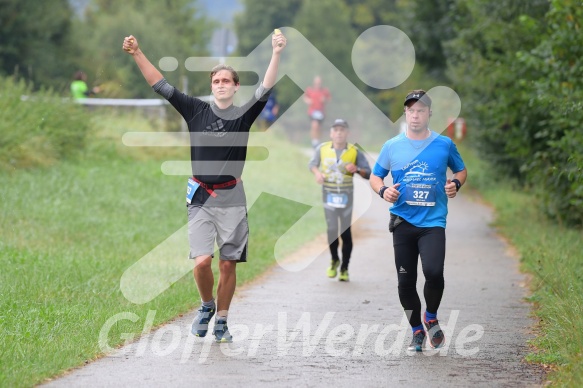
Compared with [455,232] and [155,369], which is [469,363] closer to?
[155,369]

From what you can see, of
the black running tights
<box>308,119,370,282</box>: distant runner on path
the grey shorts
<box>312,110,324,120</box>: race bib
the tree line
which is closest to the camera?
the black running tights

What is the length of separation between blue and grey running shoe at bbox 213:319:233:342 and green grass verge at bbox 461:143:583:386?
7.57ft

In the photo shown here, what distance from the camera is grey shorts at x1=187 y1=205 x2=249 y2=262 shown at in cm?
806

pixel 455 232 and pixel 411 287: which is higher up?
pixel 411 287

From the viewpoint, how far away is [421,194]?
25.7 ft

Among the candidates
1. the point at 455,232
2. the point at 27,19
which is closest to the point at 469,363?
the point at 455,232

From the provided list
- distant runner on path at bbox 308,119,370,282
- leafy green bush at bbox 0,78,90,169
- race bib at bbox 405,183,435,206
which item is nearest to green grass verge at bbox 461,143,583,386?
race bib at bbox 405,183,435,206

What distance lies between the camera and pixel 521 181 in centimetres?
2259

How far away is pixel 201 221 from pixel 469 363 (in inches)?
91.1

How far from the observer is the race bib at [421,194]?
308 inches

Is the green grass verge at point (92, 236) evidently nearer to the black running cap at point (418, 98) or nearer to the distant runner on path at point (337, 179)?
the distant runner on path at point (337, 179)

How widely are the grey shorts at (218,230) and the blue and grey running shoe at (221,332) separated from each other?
511mm

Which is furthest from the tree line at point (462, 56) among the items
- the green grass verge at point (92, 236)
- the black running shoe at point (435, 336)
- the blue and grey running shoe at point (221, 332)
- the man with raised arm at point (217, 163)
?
the blue and grey running shoe at point (221, 332)

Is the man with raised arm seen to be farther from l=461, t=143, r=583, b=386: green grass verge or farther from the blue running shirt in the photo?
Answer: l=461, t=143, r=583, b=386: green grass verge
